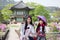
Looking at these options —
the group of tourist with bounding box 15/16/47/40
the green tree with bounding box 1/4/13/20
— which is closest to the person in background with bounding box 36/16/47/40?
the group of tourist with bounding box 15/16/47/40

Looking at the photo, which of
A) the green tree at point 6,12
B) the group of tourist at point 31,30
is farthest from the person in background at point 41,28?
the green tree at point 6,12

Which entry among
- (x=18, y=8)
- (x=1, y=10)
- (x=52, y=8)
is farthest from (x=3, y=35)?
(x=18, y=8)

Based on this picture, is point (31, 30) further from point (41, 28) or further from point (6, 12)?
point (6, 12)

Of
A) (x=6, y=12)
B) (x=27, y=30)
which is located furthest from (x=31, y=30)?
(x=6, y=12)

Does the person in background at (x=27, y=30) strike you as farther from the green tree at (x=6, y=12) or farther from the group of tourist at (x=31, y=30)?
the green tree at (x=6, y=12)

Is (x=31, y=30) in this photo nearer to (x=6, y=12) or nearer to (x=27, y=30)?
(x=27, y=30)

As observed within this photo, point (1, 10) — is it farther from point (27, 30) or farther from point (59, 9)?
point (27, 30)

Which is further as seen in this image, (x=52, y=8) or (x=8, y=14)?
(x=8, y=14)

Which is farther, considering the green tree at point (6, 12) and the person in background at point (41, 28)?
the green tree at point (6, 12)

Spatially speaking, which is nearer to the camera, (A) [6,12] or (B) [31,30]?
(B) [31,30]

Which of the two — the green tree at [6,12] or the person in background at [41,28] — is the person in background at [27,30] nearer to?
the person in background at [41,28]

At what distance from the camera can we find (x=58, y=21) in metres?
4.25

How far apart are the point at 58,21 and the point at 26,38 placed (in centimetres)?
217

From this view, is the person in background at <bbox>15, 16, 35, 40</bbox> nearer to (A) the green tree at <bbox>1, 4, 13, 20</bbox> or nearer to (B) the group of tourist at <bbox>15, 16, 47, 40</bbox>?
(B) the group of tourist at <bbox>15, 16, 47, 40</bbox>
